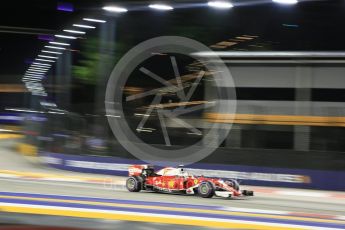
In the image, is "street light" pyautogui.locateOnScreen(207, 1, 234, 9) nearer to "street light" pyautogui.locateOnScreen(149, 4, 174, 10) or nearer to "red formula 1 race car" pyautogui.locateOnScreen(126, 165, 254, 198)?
"street light" pyautogui.locateOnScreen(149, 4, 174, 10)

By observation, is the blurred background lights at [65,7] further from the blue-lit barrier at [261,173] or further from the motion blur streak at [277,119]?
the motion blur streak at [277,119]

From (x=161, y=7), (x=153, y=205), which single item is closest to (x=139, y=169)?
(x=153, y=205)

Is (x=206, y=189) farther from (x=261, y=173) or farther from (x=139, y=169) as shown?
(x=261, y=173)

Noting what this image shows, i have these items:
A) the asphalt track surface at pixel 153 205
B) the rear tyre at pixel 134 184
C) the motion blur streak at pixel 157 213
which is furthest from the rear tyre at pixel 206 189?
the rear tyre at pixel 134 184

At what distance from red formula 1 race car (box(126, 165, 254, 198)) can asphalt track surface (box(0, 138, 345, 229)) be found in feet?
0.34

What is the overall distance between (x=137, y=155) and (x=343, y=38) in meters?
5.25

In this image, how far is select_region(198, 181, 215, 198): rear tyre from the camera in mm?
7184

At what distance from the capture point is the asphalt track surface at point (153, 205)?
5.00 m

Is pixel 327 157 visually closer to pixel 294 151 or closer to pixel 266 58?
pixel 294 151

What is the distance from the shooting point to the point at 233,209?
20.8 ft

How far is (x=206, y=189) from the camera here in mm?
7199

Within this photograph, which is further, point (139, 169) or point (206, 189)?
point (139, 169)

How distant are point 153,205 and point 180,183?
107cm

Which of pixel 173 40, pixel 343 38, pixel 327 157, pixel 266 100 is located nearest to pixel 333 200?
pixel 327 157
